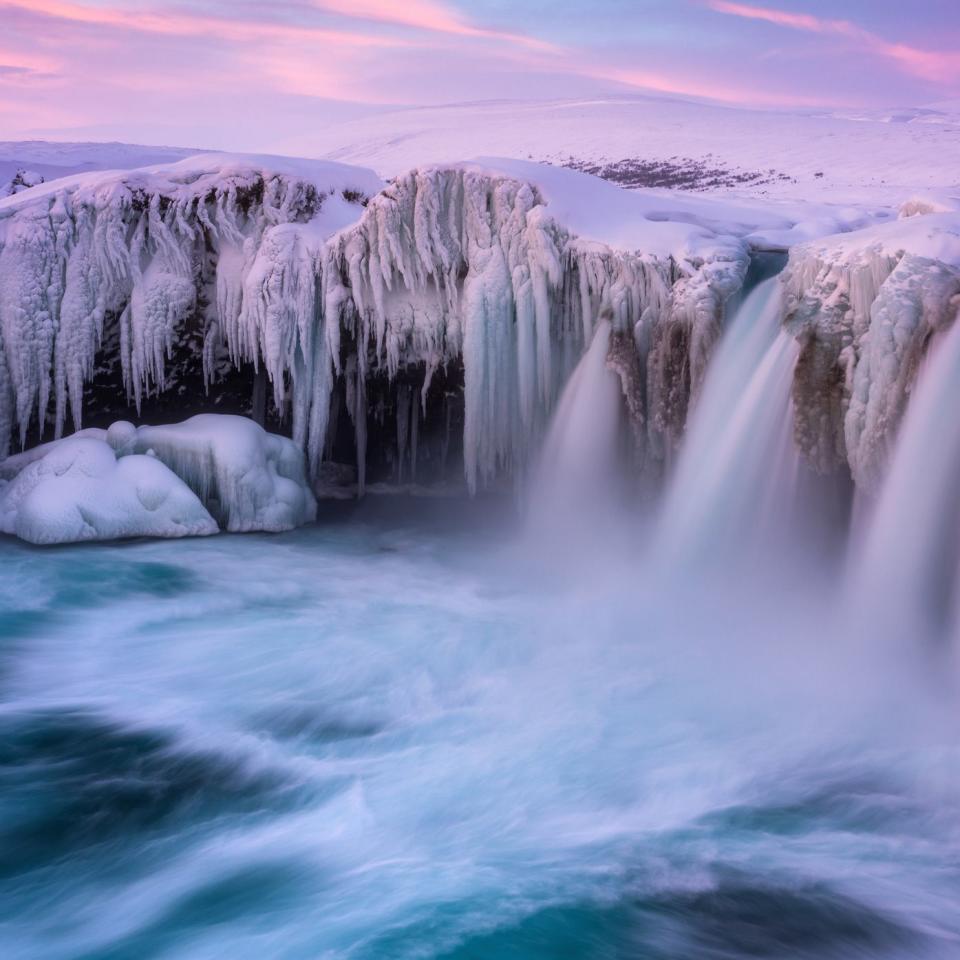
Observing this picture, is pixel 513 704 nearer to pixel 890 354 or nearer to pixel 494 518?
pixel 890 354

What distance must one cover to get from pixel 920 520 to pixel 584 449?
9.20ft

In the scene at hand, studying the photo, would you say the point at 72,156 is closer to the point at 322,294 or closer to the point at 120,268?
the point at 120,268

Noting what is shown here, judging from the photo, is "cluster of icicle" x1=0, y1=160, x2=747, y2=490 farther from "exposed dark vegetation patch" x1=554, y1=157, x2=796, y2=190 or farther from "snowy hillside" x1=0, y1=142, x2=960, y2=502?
"exposed dark vegetation patch" x1=554, y1=157, x2=796, y2=190

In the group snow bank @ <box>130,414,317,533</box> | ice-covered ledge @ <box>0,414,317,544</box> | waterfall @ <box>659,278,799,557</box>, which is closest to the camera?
waterfall @ <box>659,278,799,557</box>

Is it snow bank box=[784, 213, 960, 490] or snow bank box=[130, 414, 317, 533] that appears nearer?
snow bank box=[784, 213, 960, 490]

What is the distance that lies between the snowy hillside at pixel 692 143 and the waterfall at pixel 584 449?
2540mm

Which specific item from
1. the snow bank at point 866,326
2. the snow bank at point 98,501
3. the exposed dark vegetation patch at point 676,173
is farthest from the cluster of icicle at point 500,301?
the exposed dark vegetation patch at point 676,173

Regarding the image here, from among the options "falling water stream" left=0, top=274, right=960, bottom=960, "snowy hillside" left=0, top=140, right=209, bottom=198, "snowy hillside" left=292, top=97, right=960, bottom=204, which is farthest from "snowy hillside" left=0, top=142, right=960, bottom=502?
"snowy hillside" left=0, top=140, right=209, bottom=198

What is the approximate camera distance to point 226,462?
7.96 m

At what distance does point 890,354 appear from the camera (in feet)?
18.5

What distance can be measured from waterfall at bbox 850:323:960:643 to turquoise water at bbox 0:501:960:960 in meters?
0.39

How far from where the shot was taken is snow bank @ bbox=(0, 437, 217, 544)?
773cm

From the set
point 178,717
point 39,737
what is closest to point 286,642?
point 178,717

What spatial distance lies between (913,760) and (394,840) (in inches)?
91.6
